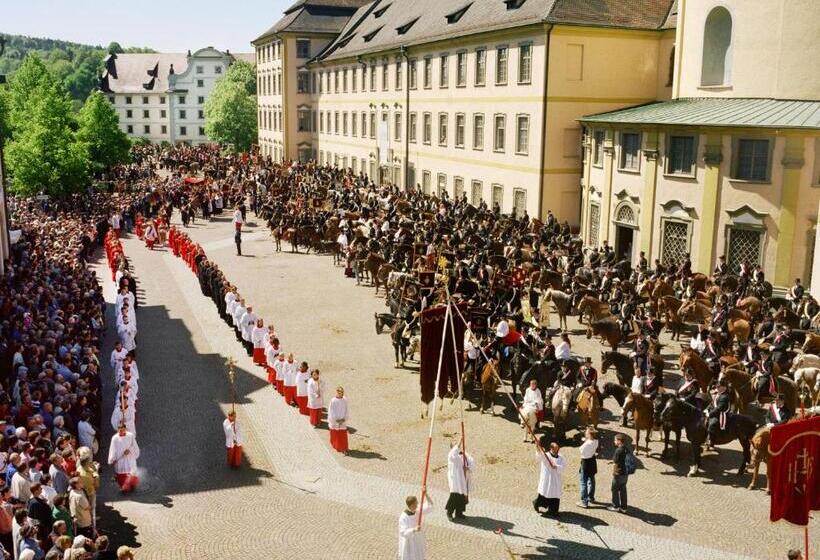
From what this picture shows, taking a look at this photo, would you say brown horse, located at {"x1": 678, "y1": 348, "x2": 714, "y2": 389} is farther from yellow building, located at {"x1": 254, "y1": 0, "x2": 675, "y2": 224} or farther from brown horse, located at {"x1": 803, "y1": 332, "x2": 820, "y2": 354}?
yellow building, located at {"x1": 254, "y1": 0, "x2": 675, "y2": 224}

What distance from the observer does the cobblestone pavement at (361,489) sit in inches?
493

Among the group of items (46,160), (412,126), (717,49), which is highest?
(717,49)

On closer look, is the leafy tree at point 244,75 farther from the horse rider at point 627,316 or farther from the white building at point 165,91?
the horse rider at point 627,316

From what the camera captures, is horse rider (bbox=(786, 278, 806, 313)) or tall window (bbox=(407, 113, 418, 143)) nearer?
horse rider (bbox=(786, 278, 806, 313))

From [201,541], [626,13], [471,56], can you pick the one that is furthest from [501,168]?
[201,541]

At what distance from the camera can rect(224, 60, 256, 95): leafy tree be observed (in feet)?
324

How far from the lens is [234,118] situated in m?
91.1

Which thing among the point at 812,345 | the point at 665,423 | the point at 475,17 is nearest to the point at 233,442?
the point at 665,423

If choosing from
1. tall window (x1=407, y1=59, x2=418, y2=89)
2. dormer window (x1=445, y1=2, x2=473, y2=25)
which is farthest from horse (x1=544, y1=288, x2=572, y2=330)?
tall window (x1=407, y1=59, x2=418, y2=89)

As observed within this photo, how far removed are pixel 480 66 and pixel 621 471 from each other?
1279 inches

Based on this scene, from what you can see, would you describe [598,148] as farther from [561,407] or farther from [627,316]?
[561,407]

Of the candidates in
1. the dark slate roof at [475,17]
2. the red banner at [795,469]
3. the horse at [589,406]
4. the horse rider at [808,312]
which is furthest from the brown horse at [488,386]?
the dark slate roof at [475,17]

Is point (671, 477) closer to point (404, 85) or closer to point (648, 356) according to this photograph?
point (648, 356)

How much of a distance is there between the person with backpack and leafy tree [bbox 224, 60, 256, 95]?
8941 centimetres
